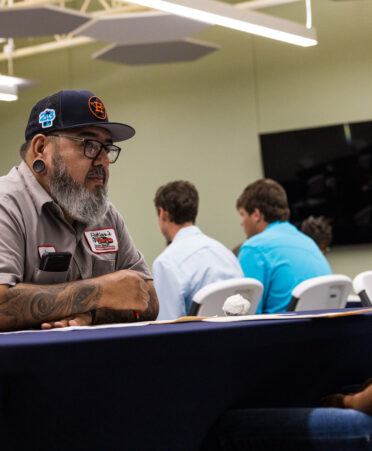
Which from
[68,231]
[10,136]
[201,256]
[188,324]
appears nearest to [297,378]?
[188,324]

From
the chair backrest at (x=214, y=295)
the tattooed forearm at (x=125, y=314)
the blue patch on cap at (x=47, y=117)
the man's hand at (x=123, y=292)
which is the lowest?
the chair backrest at (x=214, y=295)

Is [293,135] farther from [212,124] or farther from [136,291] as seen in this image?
[136,291]

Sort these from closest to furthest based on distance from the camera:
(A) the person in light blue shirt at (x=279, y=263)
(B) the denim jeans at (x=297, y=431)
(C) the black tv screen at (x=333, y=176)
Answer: (B) the denim jeans at (x=297, y=431), (A) the person in light blue shirt at (x=279, y=263), (C) the black tv screen at (x=333, y=176)

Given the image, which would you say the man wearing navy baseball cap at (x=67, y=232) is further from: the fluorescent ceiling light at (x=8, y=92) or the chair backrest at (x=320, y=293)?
the fluorescent ceiling light at (x=8, y=92)

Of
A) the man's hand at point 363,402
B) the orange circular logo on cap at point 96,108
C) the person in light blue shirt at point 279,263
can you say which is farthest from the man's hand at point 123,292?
the person in light blue shirt at point 279,263

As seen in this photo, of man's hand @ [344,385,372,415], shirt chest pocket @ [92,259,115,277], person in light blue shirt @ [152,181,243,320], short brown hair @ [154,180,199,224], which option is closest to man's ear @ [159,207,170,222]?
short brown hair @ [154,180,199,224]

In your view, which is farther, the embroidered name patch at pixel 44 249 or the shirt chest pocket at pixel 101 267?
the shirt chest pocket at pixel 101 267

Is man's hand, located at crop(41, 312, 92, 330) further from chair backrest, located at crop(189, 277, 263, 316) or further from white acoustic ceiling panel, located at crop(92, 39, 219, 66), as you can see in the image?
white acoustic ceiling panel, located at crop(92, 39, 219, 66)

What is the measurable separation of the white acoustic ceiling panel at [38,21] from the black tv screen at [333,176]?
2.34 meters

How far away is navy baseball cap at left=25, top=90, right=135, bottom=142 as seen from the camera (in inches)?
74.1

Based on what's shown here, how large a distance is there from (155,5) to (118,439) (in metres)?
2.53

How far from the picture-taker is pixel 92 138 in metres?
1.93

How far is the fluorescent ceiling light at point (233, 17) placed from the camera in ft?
10.6

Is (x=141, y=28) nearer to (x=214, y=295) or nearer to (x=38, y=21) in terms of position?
(x=38, y=21)
